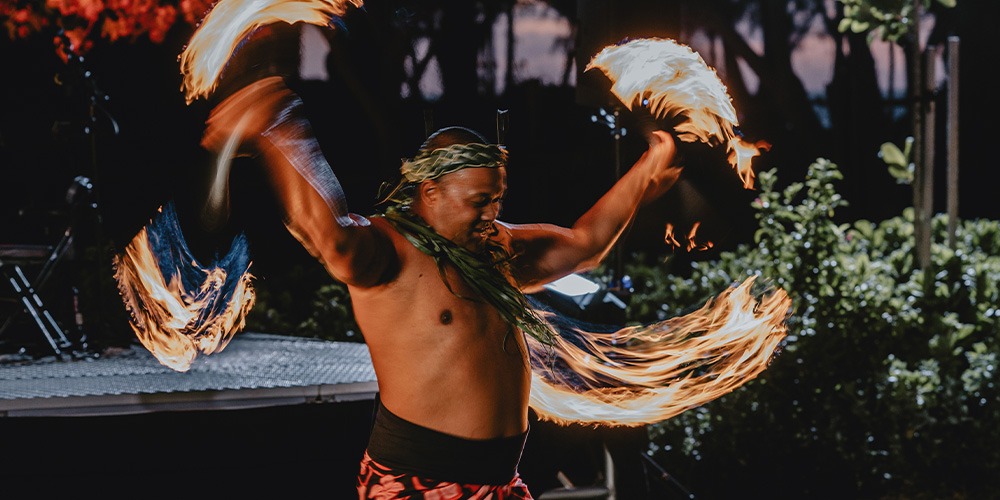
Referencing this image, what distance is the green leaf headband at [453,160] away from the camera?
2.39m

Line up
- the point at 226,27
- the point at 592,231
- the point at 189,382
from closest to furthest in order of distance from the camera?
the point at 226,27 → the point at 592,231 → the point at 189,382

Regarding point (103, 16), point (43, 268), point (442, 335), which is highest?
point (103, 16)

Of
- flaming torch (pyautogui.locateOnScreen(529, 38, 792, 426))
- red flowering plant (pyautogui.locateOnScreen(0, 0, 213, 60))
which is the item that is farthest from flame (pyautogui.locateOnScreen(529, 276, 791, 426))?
red flowering plant (pyautogui.locateOnScreen(0, 0, 213, 60))

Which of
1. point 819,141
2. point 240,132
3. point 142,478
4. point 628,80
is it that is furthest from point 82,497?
point 819,141

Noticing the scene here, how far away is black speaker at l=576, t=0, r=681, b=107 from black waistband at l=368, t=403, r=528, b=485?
2495 mm

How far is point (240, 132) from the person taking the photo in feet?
6.93

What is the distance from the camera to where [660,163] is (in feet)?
9.27

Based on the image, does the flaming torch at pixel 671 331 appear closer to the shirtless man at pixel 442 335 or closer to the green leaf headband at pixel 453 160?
the shirtless man at pixel 442 335

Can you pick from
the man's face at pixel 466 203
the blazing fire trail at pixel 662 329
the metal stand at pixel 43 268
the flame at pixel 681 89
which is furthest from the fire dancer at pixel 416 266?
the metal stand at pixel 43 268

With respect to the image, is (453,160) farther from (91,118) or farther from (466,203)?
(91,118)

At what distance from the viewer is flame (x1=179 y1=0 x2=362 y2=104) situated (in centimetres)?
235

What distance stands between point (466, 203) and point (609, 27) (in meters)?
2.46

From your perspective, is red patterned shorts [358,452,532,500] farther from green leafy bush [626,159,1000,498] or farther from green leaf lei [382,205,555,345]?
green leafy bush [626,159,1000,498]

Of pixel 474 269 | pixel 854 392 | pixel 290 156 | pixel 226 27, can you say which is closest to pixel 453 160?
pixel 474 269
